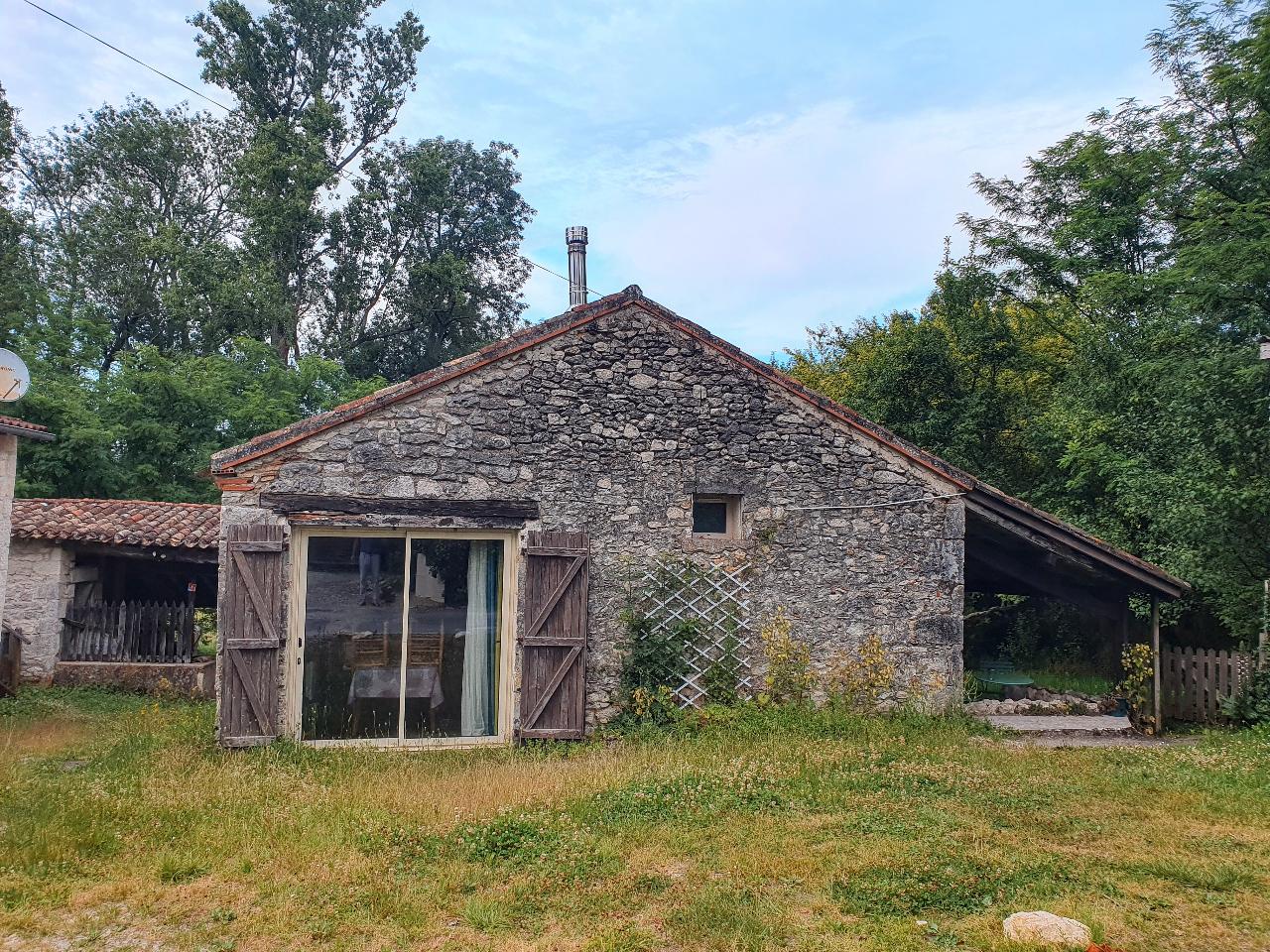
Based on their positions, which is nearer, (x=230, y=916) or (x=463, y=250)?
(x=230, y=916)

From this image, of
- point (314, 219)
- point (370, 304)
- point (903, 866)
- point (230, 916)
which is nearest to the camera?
point (230, 916)

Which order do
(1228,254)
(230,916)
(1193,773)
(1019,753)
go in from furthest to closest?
(1228,254)
(1019,753)
(1193,773)
(230,916)

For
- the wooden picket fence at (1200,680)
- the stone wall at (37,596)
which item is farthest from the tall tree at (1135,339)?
the stone wall at (37,596)

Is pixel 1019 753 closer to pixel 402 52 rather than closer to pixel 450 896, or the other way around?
pixel 450 896

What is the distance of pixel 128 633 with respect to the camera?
13352mm

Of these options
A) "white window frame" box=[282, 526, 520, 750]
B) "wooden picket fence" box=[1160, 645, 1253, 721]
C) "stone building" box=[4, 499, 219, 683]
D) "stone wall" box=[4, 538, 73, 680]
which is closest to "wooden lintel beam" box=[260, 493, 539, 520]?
"white window frame" box=[282, 526, 520, 750]

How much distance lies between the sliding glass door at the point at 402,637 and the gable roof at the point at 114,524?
5.17 metres

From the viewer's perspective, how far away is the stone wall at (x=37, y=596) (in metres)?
12.8

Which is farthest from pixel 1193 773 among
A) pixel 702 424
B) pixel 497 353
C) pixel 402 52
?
pixel 402 52

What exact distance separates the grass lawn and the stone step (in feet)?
3.62

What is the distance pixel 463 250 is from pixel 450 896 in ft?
85.7

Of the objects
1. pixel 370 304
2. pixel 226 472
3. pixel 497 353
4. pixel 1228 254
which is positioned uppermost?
pixel 370 304

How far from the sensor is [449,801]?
6.79m

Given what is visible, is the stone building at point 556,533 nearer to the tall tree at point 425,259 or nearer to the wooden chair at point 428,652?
the wooden chair at point 428,652
